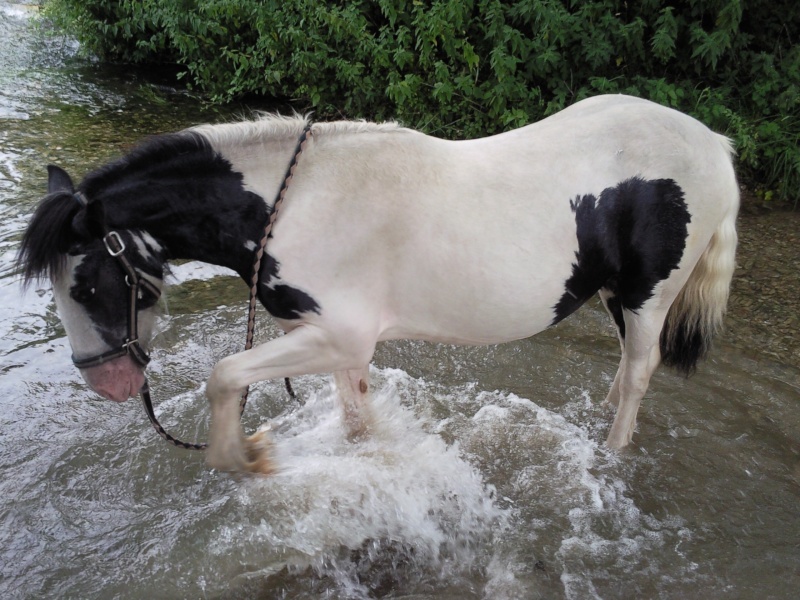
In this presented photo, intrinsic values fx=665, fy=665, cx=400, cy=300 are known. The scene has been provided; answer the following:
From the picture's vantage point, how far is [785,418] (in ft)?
11.4

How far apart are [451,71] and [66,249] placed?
5255 mm

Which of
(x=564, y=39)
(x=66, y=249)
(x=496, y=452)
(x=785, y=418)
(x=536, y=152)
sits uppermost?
(x=564, y=39)

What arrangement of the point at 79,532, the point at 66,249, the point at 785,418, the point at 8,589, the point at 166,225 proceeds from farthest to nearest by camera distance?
the point at 785,418
the point at 79,532
the point at 8,589
the point at 166,225
the point at 66,249

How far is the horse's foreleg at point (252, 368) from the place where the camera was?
7.52ft

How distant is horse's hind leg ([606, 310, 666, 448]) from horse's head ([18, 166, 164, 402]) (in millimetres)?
2001

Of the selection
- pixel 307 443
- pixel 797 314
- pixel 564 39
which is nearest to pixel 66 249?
pixel 307 443

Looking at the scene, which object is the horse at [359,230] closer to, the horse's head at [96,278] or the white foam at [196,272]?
the horse's head at [96,278]

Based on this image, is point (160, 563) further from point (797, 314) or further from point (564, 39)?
point (564, 39)

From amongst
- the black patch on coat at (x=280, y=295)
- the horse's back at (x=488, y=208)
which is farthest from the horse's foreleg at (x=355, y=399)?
the black patch on coat at (x=280, y=295)

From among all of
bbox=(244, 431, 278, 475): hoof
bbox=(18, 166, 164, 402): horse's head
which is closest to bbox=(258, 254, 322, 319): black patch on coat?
bbox=(18, 166, 164, 402): horse's head

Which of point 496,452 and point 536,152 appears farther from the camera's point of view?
point 496,452

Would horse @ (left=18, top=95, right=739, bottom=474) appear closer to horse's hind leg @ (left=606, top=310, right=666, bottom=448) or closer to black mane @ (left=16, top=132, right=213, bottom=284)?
black mane @ (left=16, top=132, right=213, bottom=284)

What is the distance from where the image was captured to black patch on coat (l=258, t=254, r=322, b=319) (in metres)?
2.26

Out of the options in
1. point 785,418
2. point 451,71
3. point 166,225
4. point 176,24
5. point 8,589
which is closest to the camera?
point 166,225
